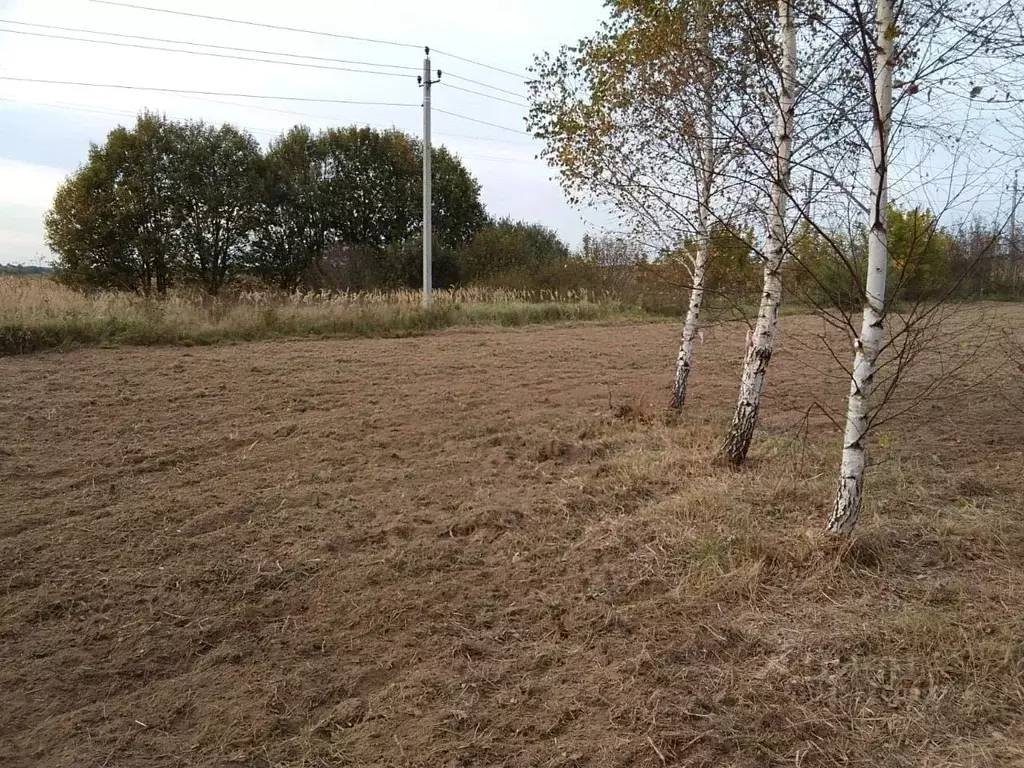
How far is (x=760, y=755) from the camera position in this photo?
6.86ft

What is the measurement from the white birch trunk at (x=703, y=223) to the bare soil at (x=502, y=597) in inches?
36.4

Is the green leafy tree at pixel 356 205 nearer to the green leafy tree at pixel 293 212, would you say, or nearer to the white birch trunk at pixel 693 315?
Result: the green leafy tree at pixel 293 212

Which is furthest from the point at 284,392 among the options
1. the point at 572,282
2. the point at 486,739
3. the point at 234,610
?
the point at 572,282

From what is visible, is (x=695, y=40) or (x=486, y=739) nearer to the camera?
(x=486, y=739)

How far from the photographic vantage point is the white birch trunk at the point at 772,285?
163 inches

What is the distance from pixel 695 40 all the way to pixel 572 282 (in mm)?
16379

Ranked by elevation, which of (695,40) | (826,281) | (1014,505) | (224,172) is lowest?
(1014,505)

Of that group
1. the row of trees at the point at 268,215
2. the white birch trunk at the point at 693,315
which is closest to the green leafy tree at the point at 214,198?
the row of trees at the point at 268,215

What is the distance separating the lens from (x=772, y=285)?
464cm

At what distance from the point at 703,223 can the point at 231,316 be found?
10.1 meters

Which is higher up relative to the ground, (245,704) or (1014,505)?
(1014,505)

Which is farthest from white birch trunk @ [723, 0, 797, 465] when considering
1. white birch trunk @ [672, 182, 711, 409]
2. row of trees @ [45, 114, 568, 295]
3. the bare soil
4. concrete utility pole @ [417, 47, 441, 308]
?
row of trees @ [45, 114, 568, 295]

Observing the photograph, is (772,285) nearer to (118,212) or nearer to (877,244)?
(877,244)

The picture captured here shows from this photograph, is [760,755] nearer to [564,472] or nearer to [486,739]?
[486,739]
